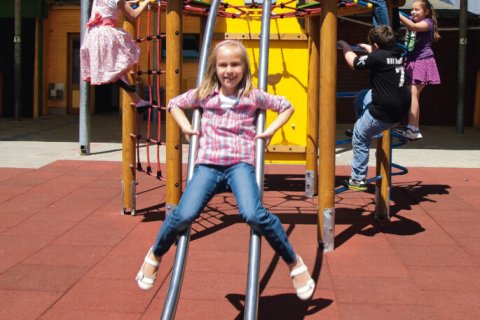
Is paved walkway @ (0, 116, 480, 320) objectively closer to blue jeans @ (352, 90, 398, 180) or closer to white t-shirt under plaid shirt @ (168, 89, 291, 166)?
blue jeans @ (352, 90, 398, 180)

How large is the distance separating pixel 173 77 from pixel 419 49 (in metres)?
2.52

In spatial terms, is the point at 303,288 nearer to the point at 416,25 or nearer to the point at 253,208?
the point at 253,208

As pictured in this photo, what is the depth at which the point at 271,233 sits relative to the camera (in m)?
3.60

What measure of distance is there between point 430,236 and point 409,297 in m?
1.76

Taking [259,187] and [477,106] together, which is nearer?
[259,187]

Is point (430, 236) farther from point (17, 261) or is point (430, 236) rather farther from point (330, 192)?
point (17, 261)

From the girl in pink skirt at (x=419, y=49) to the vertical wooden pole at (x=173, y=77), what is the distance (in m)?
2.18

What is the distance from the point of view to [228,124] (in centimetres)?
378

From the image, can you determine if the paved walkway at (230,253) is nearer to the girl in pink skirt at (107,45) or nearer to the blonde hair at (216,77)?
the blonde hair at (216,77)

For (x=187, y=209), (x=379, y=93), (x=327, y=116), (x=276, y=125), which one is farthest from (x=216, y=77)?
(x=379, y=93)

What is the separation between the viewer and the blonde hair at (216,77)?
379 cm

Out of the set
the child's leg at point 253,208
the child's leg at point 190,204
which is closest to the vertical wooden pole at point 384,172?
the child's leg at point 253,208

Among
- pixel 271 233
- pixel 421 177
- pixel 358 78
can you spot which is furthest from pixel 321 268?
pixel 358 78

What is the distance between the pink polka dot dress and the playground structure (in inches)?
17.9
